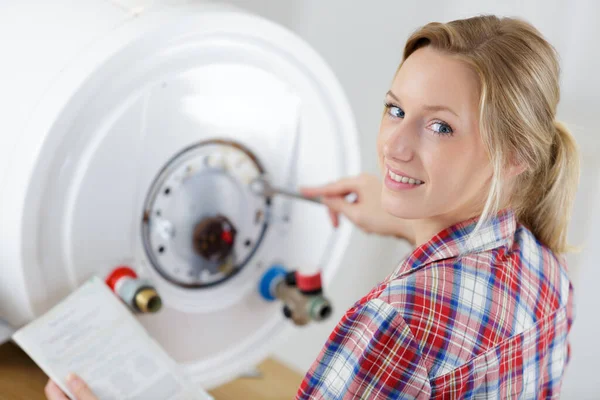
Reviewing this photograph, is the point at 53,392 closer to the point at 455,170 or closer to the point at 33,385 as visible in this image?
the point at 33,385

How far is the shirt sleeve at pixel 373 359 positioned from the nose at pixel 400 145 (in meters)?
0.14

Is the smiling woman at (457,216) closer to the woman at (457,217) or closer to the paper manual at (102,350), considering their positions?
the woman at (457,217)

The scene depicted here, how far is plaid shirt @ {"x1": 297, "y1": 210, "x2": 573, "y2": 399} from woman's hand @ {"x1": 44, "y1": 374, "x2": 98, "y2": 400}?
0.28 m

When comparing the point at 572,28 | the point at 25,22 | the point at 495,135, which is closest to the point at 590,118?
the point at 572,28

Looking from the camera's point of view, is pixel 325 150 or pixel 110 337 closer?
pixel 110 337

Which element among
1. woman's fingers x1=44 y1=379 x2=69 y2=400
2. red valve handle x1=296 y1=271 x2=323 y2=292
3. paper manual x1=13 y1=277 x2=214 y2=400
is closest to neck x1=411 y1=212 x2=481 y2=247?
red valve handle x1=296 y1=271 x2=323 y2=292

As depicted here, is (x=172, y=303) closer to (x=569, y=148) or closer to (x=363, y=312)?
(x=363, y=312)

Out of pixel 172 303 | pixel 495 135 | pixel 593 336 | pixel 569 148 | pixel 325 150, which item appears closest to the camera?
pixel 495 135

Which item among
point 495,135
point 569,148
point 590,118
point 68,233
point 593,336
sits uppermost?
point 68,233

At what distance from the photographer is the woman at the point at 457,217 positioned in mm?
644

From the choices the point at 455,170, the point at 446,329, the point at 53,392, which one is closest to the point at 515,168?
the point at 455,170

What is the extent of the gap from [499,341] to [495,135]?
0.21 m

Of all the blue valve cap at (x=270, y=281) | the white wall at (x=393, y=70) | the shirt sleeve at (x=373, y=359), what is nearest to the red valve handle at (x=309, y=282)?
the blue valve cap at (x=270, y=281)

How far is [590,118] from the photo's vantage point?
3.65ft
